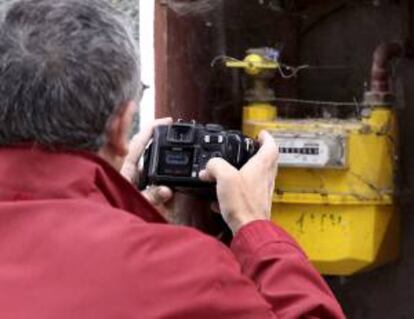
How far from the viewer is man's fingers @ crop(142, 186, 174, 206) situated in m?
1.70

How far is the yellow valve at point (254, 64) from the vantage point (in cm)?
247

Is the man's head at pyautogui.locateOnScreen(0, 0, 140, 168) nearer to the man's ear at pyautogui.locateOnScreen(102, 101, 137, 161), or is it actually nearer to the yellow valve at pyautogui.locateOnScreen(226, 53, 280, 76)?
the man's ear at pyautogui.locateOnScreen(102, 101, 137, 161)

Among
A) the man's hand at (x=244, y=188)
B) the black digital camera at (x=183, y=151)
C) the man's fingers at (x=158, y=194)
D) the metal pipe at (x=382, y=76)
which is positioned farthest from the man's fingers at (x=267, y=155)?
the metal pipe at (x=382, y=76)

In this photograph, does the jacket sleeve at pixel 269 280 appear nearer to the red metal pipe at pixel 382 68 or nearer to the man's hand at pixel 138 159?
the man's hand at pixel 138 159

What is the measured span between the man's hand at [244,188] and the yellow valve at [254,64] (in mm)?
988

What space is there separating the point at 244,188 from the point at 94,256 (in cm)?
39

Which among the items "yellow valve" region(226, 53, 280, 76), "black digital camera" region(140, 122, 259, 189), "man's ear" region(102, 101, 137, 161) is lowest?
"black digital camera" region(140, 122, 259, 189)

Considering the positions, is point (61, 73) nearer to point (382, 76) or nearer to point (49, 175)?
point (49, 175)

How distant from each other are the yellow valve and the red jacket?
130 cm

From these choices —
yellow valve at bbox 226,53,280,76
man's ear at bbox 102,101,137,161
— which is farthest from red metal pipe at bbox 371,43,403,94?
man's ear at bbox 102,101,137,161

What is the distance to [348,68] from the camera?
2.95m

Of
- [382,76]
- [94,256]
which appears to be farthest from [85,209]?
[382,76]

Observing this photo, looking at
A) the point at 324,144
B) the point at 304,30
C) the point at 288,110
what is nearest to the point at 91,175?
the point at 324,144

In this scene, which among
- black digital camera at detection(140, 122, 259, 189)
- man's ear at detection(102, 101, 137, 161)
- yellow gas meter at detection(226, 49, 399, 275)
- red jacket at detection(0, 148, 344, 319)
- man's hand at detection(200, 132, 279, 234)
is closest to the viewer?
red jacket at detection(0, 148, 344, 319)
